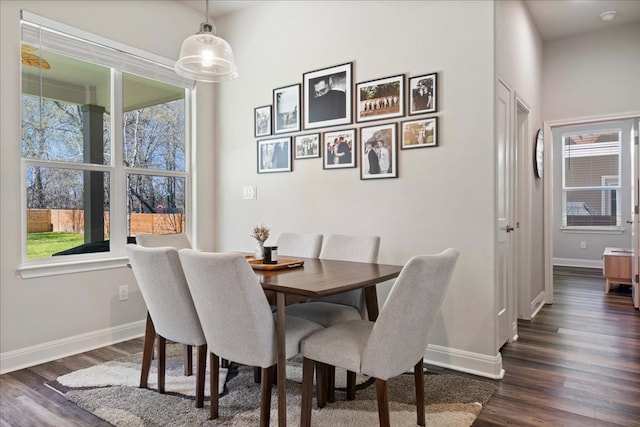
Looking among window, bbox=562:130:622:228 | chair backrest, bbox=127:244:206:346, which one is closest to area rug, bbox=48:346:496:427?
chair backrest, bbox=127:244:206:346

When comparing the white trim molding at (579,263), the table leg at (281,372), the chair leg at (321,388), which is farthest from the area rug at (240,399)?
the white trim molding at (579,263)

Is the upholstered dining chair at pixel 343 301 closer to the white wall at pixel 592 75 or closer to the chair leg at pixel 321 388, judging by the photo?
the chair leg at pixel 321 388

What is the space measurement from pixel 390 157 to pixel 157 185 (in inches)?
84.7

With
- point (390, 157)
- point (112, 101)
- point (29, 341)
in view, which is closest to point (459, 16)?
point (390, 157)

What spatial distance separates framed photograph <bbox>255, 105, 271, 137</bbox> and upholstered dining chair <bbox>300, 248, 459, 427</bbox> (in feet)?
7.76

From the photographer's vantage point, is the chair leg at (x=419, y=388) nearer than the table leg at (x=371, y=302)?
Yes

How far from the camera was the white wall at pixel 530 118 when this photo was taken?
3113 mm

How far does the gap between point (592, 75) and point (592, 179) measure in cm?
347

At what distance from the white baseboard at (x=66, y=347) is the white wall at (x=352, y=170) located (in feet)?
0.13

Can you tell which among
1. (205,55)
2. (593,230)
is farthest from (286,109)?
(593,230)

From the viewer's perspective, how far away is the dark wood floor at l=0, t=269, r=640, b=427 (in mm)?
2041

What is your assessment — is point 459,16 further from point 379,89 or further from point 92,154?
point 92,154

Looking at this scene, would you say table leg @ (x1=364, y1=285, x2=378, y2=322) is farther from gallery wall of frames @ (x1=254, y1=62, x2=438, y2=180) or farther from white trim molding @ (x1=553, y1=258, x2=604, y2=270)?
white trim molding @ (x1=553, y1=258, x2=604, y2=270)

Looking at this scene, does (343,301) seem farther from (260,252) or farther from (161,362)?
(161,362)
